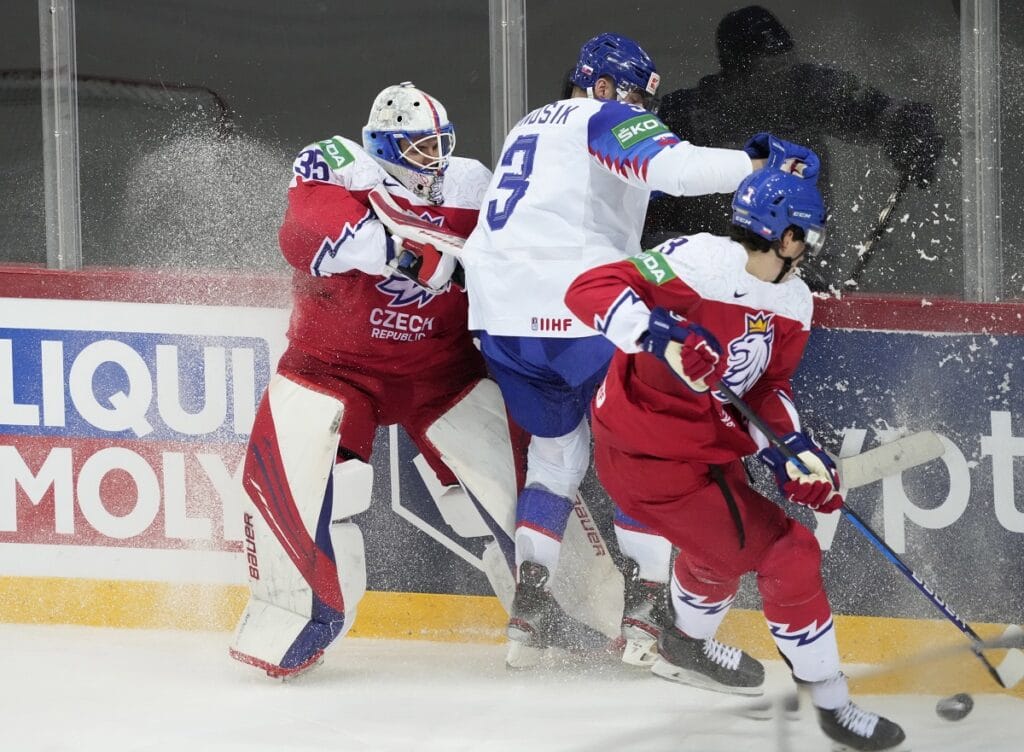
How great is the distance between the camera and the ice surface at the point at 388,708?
317 centimetres

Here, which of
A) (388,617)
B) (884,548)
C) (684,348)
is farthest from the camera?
(388,617)

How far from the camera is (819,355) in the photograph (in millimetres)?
3656

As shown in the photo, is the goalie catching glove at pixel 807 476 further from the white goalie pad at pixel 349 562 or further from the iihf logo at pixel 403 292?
the white goalie pad at pixel 349 562

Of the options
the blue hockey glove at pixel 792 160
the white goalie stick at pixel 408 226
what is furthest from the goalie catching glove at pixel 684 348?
the white goalie stick at pixel 408 226

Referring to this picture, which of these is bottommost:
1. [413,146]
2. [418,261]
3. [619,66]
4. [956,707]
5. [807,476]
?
[956,707]

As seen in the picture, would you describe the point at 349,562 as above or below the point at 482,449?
below

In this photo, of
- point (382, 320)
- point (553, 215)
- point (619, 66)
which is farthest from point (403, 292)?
point (619, 66)

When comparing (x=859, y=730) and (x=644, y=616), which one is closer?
(x=859, y=730)

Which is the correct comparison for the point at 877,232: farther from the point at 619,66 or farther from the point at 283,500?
the point at 283,500

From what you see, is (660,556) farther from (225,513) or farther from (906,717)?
(225,513)

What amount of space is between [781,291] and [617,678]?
1146 millimetres

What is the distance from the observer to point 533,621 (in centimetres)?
355

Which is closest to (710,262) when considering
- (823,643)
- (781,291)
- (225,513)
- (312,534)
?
(781,291)

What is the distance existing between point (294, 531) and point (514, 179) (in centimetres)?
A: 100
